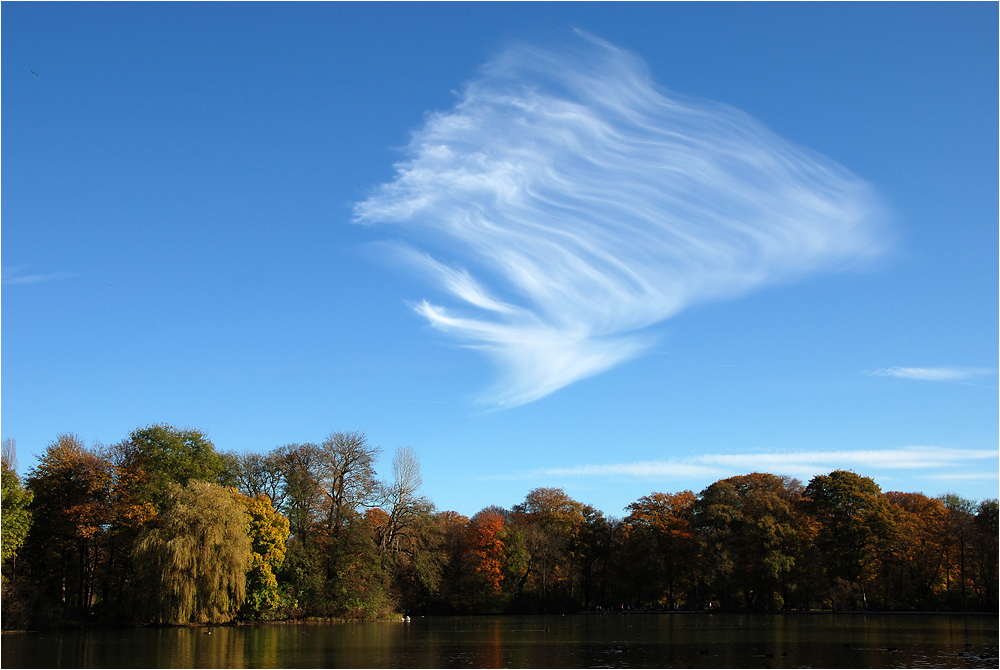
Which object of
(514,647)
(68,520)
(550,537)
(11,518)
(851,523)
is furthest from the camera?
(550,537)

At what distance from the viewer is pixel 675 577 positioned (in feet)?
291

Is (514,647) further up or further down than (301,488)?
further down

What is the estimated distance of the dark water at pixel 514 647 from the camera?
29.9m

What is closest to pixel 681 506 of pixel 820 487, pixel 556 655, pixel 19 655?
pixel 820 487

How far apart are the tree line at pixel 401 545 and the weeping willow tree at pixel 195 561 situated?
0.11m

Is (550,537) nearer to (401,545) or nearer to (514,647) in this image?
(401,545)

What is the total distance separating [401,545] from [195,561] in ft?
73.3

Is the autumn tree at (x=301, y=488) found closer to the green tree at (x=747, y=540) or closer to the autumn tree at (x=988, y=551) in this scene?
the green tree at (x=747, y=540)

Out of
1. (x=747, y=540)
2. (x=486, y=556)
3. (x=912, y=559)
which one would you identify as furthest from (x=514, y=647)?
(x=912, y=559)

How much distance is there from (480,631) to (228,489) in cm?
1978

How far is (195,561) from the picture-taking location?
162 ft

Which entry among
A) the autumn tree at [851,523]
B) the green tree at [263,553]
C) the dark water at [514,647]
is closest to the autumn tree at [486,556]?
the green tree at [263,553]

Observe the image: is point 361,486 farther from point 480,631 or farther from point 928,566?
point 928,566

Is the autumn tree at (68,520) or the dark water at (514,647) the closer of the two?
the dark water at (514,647)
